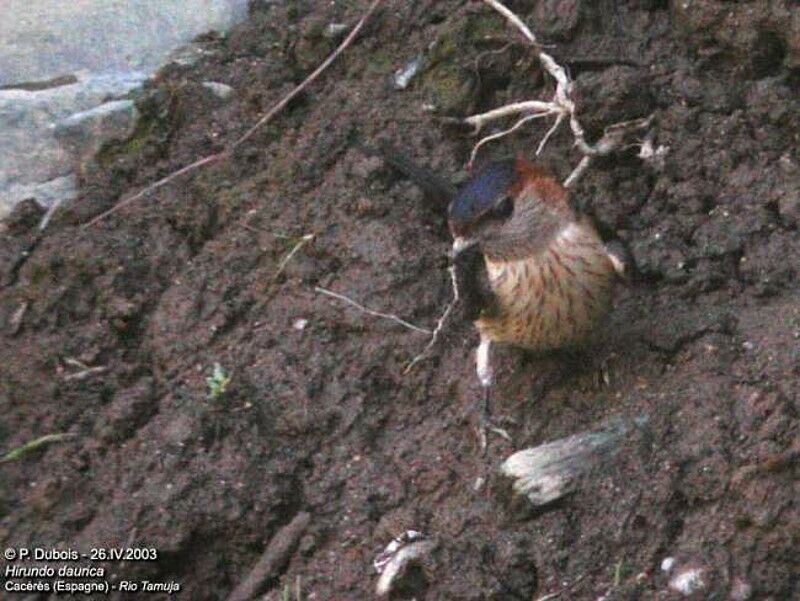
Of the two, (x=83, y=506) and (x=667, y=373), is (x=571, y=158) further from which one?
(x=83, y=506)

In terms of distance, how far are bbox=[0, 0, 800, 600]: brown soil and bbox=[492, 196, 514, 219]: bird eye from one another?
0.42m

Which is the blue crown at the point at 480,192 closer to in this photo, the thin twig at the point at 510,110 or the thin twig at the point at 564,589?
the thin twig at the point at 510,110

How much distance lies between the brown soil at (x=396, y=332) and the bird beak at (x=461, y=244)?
1.14 feet

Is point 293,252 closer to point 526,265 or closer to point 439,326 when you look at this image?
point 439,326

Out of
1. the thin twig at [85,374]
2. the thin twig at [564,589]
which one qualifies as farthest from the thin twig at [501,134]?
the thin twig at [564,589]

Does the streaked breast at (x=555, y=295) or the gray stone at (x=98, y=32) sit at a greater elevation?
the gray stone at (x=98, y=32)

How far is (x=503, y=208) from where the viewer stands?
5125mm

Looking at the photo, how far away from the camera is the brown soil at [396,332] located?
4.69 metres

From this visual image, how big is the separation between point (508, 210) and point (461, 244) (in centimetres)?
21

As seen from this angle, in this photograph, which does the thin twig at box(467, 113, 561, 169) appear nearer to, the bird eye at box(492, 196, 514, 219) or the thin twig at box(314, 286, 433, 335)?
the bird eye at box(492, 196, 514, 219)

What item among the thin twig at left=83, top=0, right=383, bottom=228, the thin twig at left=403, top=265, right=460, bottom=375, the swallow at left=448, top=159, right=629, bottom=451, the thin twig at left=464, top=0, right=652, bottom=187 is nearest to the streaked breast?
the swallow at left=448, top=159, right=629, bottom=451

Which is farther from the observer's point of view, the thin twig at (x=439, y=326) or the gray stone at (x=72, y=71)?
the gray stone at (x=72, y=71)

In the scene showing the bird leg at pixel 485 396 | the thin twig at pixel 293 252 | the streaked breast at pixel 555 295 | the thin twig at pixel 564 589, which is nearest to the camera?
the thin twig at pixel 564 589

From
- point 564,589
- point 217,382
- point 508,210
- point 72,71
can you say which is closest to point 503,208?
point 508,210
